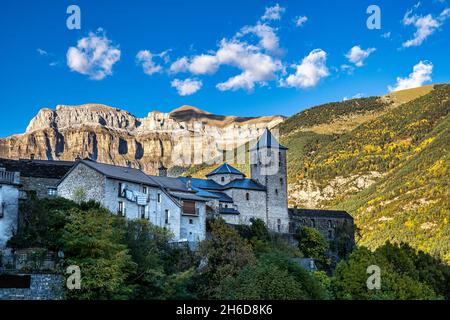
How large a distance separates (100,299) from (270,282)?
35.0ft

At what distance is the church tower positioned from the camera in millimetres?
77562

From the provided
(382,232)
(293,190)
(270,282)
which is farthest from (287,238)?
(293,190)

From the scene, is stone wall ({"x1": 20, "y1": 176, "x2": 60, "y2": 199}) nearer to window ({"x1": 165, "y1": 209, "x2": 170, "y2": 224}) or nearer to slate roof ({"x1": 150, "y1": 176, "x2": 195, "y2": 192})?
window ({"x1": 165, "y1": 209, "x2": 170, "y2": 224})

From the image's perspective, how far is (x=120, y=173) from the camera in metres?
54.6

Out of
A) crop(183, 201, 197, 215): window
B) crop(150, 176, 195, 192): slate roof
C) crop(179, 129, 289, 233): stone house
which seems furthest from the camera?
crop(179, 129, 289, 233): stone house

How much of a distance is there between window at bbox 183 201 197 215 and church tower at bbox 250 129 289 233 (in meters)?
19.6

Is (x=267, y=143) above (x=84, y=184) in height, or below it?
above

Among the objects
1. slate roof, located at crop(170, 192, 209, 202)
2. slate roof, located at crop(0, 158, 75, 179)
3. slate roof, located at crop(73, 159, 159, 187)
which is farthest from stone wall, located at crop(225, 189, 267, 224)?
slate roof, located at crop(0, 158, 75, 179)

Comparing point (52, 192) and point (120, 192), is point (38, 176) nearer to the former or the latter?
point (52, 192)

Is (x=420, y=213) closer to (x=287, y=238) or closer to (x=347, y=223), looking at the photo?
(x=347, y=223)

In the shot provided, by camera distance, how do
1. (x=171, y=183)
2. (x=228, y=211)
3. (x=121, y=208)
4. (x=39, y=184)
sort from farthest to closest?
(x=228, y=211)
(x=171, y=183)
(x=39, y=184)
(x=121, y=208)

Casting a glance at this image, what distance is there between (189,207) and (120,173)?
7.77 m

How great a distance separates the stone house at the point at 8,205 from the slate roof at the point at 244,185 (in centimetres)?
3412

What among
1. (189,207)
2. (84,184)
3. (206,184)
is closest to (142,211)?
(84,184)
